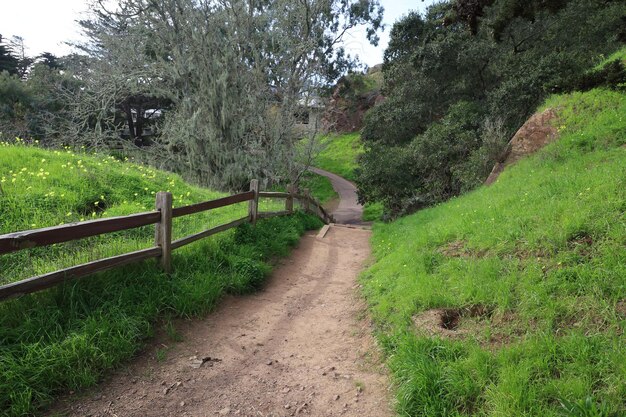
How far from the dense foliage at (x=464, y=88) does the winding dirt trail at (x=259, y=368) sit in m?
8.29

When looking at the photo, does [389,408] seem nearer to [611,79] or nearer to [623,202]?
[623,202]

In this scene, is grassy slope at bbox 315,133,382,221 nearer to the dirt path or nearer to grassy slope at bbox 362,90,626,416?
grassy slope at bbox 362,90,626,416

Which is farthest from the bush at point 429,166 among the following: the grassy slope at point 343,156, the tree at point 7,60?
the tree at point 7,60

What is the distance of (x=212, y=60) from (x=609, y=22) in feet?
46.6

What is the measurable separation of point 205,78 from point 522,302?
1280 centimetres

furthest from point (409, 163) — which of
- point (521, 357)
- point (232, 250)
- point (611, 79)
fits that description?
point (521, 357)

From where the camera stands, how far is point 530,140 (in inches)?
418

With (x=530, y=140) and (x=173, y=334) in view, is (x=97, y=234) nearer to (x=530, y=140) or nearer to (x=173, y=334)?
(x=173, y=334)

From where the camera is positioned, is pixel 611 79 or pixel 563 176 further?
pixel 563 176

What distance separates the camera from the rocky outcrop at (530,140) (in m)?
10.2

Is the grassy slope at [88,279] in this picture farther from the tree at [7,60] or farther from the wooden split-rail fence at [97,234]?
the tree at [7,60]

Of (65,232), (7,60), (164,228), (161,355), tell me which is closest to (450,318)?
(161,355)

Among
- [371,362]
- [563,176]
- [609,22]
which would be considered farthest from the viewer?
[609,22]

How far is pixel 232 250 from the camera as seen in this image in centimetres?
645
